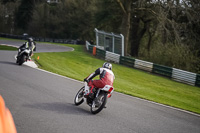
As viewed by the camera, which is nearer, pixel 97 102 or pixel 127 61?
pixel 97 102

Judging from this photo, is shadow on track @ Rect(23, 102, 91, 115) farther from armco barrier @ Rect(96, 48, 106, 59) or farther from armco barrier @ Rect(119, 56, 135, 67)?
armco barrier @ Rect(96, 48, 106, 59)

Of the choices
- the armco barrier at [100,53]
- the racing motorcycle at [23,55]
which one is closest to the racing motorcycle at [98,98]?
the racing motorcycle at [23,55]

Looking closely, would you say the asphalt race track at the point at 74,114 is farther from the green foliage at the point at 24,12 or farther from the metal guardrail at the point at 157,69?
the green foliage at the point at 24,12

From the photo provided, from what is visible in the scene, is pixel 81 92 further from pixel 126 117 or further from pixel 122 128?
pixel 122 128

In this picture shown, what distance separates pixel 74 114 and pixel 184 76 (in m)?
15.0

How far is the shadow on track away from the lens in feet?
27.3

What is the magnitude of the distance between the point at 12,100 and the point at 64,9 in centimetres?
7010

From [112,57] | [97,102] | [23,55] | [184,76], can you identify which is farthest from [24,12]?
[97,102]

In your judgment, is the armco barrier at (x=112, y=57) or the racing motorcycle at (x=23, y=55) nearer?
the racing motorcycle at (x=23, y=55)

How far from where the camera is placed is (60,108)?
863cm

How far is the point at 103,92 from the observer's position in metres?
8.64

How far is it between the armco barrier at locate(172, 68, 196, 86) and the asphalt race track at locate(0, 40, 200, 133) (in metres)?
10.4

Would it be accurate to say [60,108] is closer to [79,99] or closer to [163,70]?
[79,99]

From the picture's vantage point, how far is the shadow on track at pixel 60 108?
8307 mm
